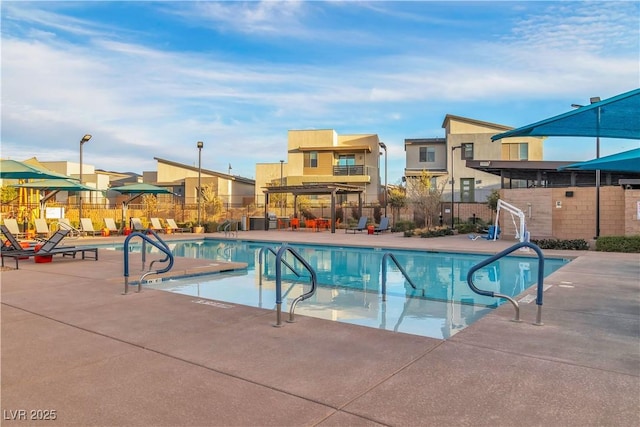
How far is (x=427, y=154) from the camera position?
118ft

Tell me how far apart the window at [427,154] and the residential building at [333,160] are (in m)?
4.79

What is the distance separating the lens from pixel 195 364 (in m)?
3.83

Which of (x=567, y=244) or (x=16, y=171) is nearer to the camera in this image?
(x=16, y=171)

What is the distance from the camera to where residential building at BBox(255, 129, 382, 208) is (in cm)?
3900

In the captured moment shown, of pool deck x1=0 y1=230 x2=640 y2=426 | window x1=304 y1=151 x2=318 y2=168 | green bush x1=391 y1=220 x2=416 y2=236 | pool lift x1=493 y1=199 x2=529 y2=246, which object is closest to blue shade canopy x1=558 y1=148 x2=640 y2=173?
pool deck x1=0 y1=230 x2=640 y2=426

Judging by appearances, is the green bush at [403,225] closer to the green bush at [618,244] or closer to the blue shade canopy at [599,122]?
the green bush at [618,244]

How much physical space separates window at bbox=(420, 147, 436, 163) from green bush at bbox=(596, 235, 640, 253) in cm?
2154

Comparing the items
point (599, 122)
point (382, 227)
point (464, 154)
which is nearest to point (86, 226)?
point (382, 227)

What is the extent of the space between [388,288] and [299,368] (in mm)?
5790

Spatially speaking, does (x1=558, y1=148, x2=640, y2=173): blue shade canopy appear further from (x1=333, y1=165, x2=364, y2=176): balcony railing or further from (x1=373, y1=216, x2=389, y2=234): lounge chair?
(x1=333, y1=165, x2=364, y2=176): balcony railing

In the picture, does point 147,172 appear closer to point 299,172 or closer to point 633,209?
point 299,172

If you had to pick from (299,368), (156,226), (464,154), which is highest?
(464,154)

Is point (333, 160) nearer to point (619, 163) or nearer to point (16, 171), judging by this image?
point (16, 171)

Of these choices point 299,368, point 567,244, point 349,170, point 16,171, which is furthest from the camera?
point 349,170
